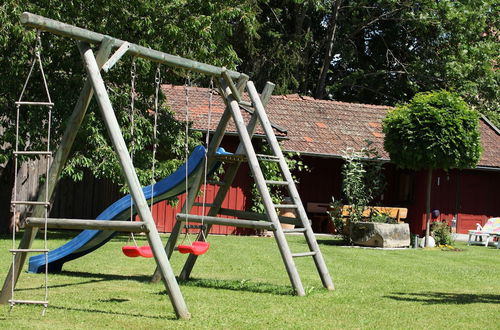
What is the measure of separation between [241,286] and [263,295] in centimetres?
81

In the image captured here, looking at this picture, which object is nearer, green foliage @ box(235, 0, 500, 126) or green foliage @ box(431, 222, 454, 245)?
green foliage @ box(431, 222, 454, 245)

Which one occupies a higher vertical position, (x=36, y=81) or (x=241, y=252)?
(x=36, y=81)

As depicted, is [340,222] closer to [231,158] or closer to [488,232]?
[488,232]

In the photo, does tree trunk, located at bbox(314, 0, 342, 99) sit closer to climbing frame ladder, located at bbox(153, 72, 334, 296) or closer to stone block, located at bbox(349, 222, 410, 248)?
stone block, located at bbox(349, 222, 410, 248)

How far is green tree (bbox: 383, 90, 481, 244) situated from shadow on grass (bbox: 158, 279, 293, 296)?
1006cm

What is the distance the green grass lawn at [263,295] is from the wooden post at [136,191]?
21 cm

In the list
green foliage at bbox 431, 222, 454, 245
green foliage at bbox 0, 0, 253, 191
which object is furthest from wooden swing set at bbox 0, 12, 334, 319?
green foliage at bbox 431, 222, 454, 245

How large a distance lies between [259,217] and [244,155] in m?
0.88

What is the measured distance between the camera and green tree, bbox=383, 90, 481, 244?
20359mm

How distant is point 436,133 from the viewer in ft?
66.8

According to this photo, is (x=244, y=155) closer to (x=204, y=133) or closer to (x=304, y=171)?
(x=204, y=133)

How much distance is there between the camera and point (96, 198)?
24750 millimetres

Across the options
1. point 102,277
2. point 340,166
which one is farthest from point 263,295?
point 340,166

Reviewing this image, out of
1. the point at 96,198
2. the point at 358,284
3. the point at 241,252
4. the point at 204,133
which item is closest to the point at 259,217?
the point at 358,284
